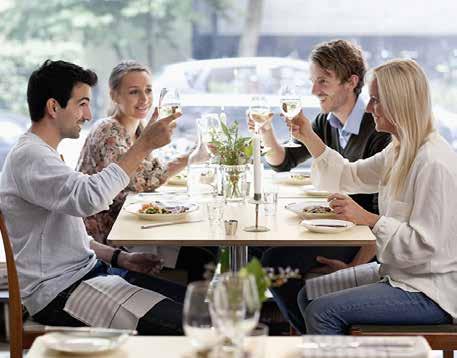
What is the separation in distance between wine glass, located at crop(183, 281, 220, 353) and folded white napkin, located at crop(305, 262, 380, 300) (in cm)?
144

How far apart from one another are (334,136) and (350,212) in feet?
3.12

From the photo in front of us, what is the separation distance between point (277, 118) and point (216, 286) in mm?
3967

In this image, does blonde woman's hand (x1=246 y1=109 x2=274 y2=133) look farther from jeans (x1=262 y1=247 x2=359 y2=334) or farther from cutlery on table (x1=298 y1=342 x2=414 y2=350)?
cutlery on table (x1=298 y1=342 x2=414 y2=350)

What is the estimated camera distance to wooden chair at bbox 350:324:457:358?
2.69m

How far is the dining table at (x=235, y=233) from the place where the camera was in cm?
273

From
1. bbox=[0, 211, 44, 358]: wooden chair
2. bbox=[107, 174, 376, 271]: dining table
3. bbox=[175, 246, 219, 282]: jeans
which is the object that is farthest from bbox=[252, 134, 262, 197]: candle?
bbox=[0, 211, 44, 358]: wooden chair

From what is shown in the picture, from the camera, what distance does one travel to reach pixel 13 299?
265 centimetres

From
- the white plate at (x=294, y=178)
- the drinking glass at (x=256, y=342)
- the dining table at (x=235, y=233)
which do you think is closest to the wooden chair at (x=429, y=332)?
the dining table at (x=235, y=233)

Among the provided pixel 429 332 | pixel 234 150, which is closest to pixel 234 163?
pixel 234 150

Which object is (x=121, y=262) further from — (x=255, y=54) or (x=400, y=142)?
(x=255, y=54)

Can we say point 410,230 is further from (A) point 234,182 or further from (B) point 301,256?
(B) point 301,256

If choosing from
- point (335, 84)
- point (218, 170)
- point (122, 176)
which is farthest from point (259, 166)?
point (335, 84)

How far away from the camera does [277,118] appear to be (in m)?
→ 5.55

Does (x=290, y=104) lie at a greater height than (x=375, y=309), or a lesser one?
greater
